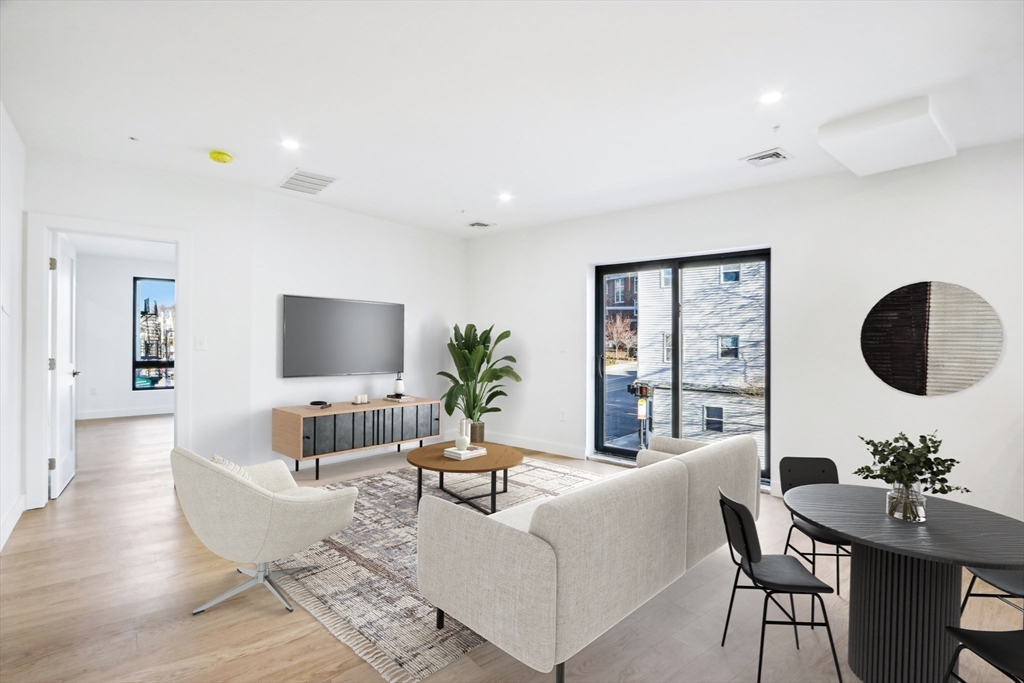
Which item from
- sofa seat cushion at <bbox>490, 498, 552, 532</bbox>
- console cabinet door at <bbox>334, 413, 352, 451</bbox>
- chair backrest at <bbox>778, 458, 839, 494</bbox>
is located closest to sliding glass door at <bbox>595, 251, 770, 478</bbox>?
chair backrest at <bbox>778, 458, 839, 494</bbox>

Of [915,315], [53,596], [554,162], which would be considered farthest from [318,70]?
[915,315]

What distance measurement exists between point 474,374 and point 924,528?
4.65 metres

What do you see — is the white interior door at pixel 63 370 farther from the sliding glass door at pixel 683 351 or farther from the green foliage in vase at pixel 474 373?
the sliding glass door at pixel 683 351

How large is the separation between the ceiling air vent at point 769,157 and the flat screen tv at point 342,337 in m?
3.94

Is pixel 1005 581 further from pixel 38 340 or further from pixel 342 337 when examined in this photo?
pixel 38 340

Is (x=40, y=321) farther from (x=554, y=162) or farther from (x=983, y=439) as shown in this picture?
(x=983, y=439)

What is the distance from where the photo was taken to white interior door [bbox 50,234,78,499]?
4164 mm

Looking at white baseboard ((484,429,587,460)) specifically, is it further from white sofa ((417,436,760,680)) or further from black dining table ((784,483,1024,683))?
black dining table ((784,483,1024,683))

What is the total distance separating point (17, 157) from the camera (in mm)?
3582

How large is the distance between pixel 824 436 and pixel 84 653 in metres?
4.77

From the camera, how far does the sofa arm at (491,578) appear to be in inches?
72.8

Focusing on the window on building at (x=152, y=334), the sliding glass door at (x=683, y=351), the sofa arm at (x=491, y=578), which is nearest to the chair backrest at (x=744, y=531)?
the sofa arm at (x=491, y=578)

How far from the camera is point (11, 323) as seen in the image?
3.62 metres

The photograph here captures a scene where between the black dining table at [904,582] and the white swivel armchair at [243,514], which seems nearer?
the black dining table at [904,582]
